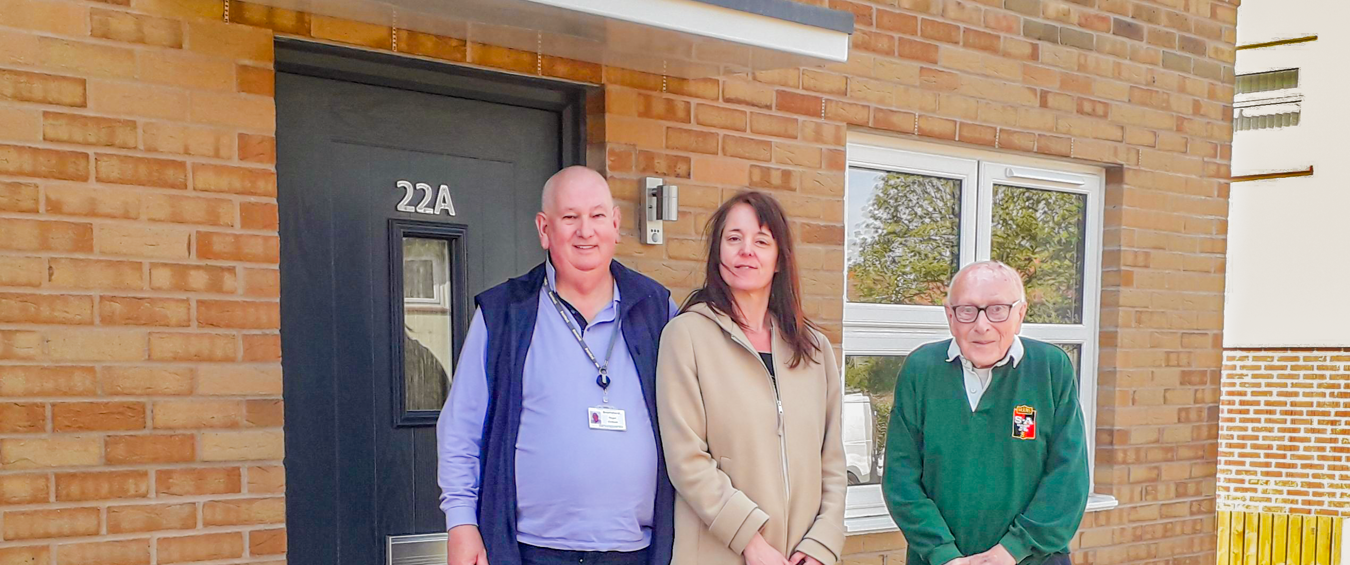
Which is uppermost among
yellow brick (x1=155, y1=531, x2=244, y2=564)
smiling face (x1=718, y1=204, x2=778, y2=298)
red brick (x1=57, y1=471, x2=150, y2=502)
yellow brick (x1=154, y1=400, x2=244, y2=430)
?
smiling face (x1=718, y1=204, x2=778, y2=298)

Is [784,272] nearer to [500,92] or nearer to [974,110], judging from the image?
[500,92]

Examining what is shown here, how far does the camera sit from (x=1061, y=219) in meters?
4.92

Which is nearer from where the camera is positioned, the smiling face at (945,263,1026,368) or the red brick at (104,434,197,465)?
the red brick at (104,434,197,465)

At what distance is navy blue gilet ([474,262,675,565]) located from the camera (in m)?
2.53

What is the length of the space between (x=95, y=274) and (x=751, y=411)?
5.23 ft

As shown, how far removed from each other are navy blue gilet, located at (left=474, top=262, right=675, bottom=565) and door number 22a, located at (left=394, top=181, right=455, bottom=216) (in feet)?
2.35

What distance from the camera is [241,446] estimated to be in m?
2.86

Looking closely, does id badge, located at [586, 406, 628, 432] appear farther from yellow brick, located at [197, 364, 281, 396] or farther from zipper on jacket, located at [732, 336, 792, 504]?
yellow brick, located at [197, 364, 281, 396]

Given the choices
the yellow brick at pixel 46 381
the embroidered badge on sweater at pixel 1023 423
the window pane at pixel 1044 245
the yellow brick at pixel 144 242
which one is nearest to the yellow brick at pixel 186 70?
the yellow brick at pixel 144 242

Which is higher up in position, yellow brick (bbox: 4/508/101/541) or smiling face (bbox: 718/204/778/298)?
smiling face (bbox: 718/204/778/298)

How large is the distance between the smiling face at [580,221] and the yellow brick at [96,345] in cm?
105

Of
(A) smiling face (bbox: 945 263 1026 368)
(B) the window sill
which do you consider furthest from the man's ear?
(B) the window sill

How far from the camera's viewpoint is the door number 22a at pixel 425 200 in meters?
3.26

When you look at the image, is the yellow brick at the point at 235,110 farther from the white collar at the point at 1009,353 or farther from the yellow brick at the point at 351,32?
the white collar at the point at 1009,353
